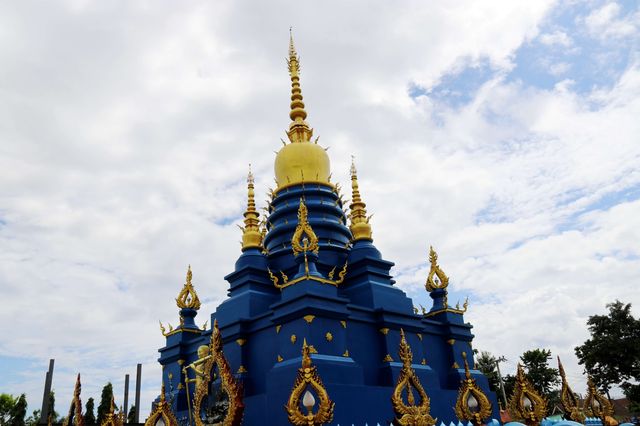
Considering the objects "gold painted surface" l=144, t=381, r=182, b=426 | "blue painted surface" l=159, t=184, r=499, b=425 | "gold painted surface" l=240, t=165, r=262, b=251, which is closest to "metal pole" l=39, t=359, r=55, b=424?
"blue painted surface" l=159, t=184, r=499, b=425

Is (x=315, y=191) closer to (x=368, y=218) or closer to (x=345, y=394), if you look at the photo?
(x=368, y=218)

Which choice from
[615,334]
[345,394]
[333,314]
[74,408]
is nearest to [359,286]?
[333,314]

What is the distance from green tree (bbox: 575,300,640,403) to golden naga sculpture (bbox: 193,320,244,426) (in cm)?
3248

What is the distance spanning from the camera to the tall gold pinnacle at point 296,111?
29.6 m

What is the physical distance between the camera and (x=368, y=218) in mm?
26562

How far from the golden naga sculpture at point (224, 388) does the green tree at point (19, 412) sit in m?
34.8

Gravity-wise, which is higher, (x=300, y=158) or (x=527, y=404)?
(x=300, y=158)

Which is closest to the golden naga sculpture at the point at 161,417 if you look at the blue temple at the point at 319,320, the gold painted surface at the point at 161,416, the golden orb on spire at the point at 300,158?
the gold painted surface at the point at 161,416

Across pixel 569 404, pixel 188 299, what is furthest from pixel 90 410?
pixel 569 404

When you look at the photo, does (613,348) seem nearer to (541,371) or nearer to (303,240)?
(541,371)

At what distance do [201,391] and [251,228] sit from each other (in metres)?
13.2

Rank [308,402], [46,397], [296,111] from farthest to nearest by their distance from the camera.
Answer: [46,397] < [296,111] < [308,402]

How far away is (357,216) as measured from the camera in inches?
1047

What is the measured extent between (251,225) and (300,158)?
4697 mm
